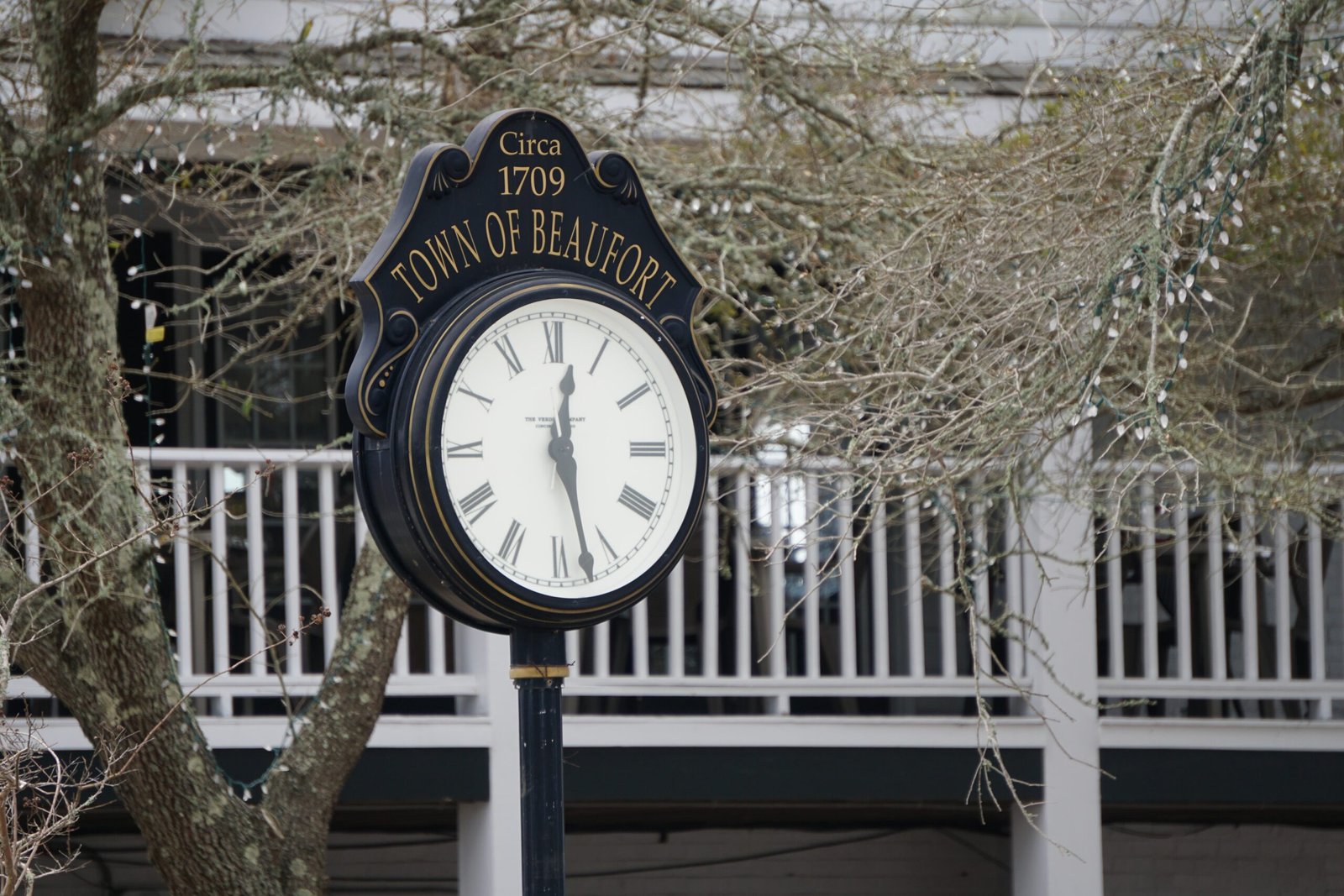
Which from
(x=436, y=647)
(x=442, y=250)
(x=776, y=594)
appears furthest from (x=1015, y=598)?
(x=442, y=250)

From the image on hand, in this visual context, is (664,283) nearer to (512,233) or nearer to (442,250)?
(512,233)

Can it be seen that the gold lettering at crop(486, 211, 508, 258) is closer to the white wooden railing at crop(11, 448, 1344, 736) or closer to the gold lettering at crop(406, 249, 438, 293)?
the gold lettering at crop(406, 249, 438, 293)

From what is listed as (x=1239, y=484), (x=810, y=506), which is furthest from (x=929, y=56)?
(x=1239, y=484)

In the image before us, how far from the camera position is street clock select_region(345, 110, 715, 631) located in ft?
9.92

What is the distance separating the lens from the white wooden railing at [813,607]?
6727mm

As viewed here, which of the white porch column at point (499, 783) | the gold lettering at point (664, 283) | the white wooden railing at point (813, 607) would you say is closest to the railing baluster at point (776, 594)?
the white wooden railing at point (813, 607)

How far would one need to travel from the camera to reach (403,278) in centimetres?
311

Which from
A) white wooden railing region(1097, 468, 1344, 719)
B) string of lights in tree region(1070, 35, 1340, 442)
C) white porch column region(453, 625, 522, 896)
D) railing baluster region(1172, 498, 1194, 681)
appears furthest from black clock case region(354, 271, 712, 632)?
railing baluster region(1172, 498, 1194, 681)

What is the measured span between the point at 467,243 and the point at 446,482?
1.57 ft

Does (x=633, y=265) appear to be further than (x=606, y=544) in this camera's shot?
Yes

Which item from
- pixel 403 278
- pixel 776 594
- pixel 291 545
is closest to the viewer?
pixel 403 278

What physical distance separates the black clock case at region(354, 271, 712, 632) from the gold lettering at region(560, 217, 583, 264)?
0.07 m

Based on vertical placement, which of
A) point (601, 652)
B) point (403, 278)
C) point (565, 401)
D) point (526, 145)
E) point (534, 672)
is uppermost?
point (526, 145)

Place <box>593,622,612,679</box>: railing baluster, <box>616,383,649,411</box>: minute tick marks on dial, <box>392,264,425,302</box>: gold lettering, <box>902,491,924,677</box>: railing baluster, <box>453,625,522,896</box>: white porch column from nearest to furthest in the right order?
<box>392,264,425,302</box>: gold lettering < <box>616,383,649,411</box>: minute tick marks on dial < <box>453,625,522,896</box>: white porch column < <box>593,622,612,679</box>: railing baluster < <box>902,491,924,677</box>: railing baluster
